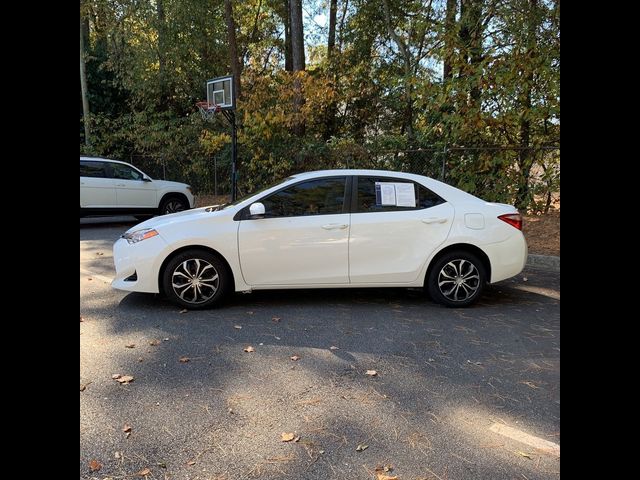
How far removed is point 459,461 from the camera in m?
2.82

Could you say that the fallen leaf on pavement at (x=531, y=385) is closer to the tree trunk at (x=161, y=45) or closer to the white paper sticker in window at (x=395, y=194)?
the white paper sticker in window at (x=395, y=194)

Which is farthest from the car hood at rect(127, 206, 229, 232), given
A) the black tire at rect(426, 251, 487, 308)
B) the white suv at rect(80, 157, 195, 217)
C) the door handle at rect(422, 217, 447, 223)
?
the white suv at rect(80, 157, 195, 217)

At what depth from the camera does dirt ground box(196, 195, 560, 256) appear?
902 cm

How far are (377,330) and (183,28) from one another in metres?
17.7

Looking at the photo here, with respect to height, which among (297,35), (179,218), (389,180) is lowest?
(179,218)

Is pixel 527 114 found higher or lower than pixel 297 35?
lower

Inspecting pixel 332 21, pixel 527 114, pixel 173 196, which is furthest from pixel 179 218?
pixel 332 21

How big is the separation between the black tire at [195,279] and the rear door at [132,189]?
341 inches

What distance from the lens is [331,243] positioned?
18.7ft

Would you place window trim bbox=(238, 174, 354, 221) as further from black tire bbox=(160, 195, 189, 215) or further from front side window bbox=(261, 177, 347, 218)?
black tire bbox=(160, 195, 189, 215)

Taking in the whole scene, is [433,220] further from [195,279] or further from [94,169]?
[94,169]

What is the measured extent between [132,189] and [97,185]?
88cm

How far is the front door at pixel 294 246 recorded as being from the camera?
5645mm
